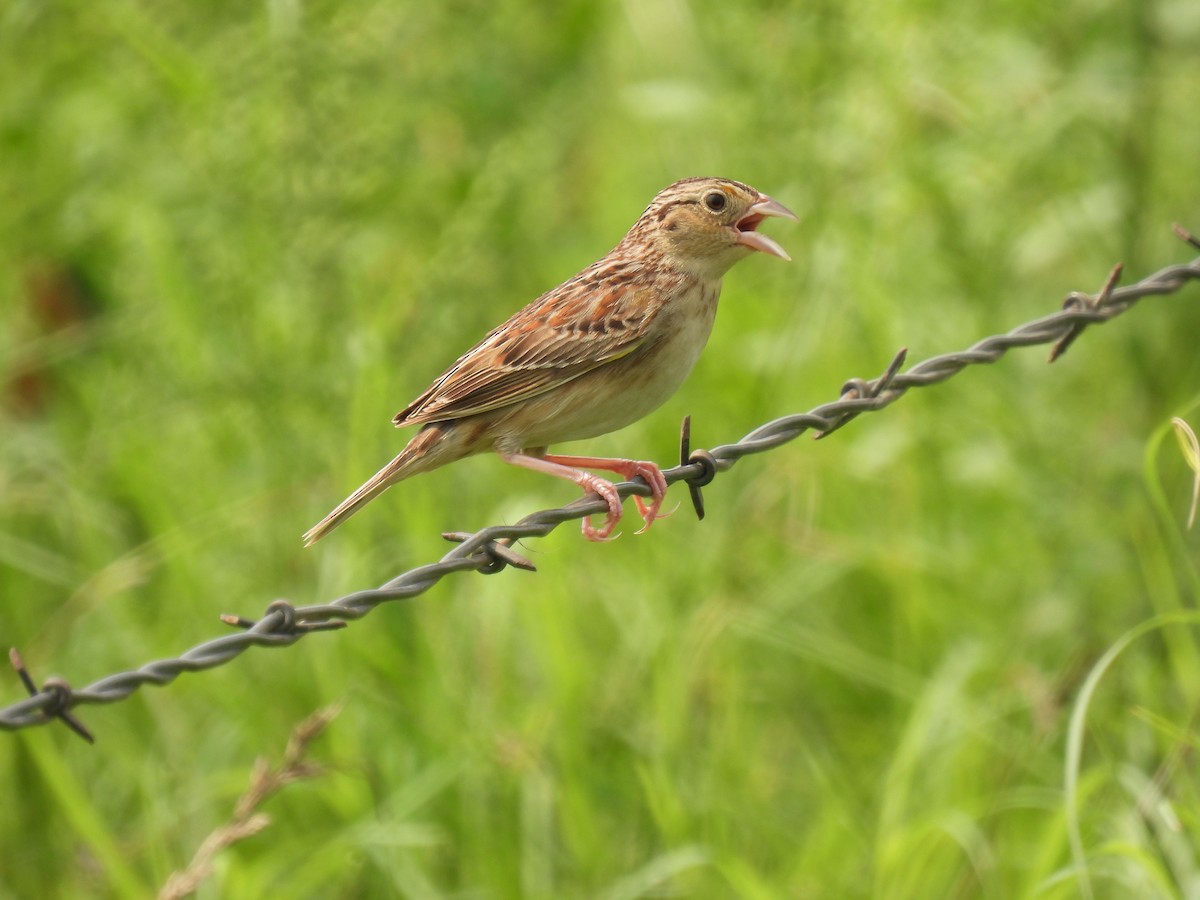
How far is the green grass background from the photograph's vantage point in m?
5.58

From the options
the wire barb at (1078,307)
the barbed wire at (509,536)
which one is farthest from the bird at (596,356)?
the wire barb at (1078,307)

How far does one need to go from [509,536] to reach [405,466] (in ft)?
3.31

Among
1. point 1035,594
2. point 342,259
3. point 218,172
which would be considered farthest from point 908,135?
point 218,172

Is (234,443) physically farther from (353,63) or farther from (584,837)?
(584,837)

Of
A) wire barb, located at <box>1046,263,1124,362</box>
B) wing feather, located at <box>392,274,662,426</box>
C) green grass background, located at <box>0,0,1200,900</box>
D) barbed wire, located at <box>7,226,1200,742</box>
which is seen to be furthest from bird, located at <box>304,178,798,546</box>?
green grass background, located at <box>0,0,1200,900</box>

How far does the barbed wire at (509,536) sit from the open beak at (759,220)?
54 cm

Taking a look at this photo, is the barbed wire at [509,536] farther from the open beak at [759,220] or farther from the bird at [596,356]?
the open beak at [759,220]

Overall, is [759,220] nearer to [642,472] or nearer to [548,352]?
[548,352]

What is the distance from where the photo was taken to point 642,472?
14.3 ft

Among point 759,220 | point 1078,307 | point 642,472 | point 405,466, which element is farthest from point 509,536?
point 1078,307

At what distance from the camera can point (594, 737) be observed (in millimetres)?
5848

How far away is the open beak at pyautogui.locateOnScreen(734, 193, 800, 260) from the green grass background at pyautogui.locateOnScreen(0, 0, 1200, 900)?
1.44 m

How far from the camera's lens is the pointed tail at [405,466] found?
432cm

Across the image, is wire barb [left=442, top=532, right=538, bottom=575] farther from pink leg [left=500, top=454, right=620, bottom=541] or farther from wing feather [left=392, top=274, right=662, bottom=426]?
wing feather [left=392, top=274, right=662, bottom=426]
